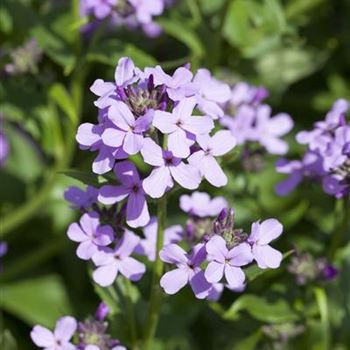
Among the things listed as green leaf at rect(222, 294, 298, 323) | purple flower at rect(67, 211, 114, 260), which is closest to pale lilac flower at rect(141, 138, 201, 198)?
purple flower at rect(67, 211, 114, 260)


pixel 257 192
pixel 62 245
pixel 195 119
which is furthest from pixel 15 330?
pixel 195 119

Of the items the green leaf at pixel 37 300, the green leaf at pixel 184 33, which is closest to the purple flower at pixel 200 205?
the green leaf at pixel 184 33

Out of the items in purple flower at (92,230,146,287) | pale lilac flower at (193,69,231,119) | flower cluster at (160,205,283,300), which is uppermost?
pale lilac flower at (193,69,231,119)

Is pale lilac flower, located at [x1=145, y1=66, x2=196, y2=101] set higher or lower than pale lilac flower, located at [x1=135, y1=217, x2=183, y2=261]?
higher

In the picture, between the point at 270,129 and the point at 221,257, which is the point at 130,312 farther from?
the point at 270,129

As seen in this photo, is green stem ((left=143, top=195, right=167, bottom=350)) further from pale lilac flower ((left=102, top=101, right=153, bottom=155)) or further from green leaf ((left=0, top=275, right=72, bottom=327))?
green leaf ((left=0, top=275, right=72, bottom=327))

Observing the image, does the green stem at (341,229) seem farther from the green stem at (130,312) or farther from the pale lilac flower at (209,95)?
the green stem at (130,312)

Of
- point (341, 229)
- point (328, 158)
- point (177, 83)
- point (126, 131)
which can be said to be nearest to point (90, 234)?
point (126, 131)
